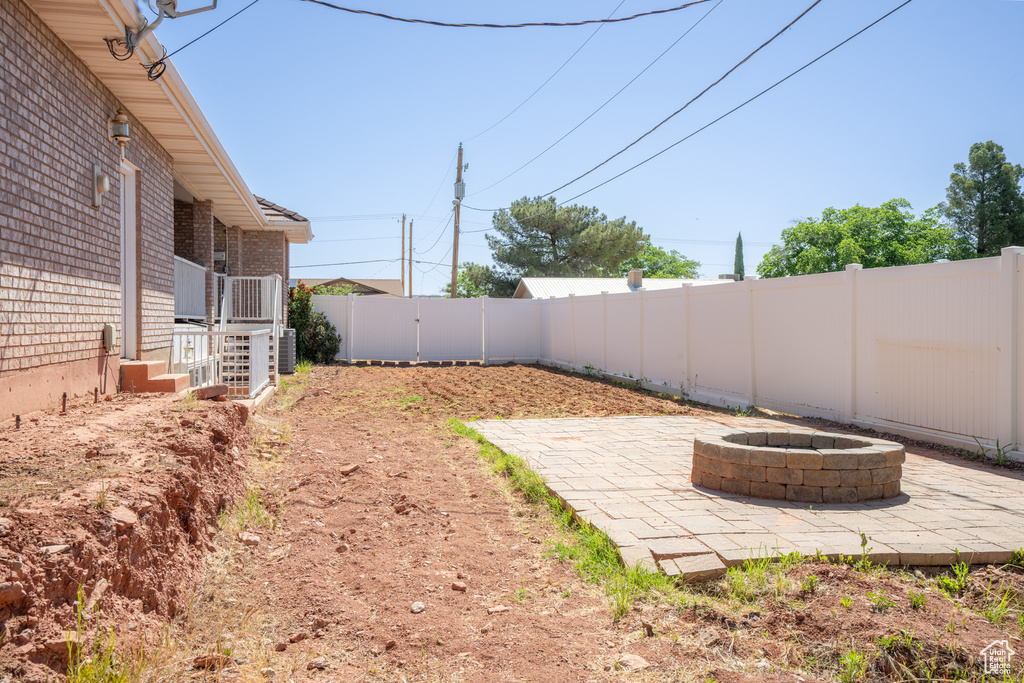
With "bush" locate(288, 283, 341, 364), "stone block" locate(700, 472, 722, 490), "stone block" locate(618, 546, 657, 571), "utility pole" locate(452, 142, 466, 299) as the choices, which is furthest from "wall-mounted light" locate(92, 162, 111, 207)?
"utility pole" locate(452, 142, 466, 299)

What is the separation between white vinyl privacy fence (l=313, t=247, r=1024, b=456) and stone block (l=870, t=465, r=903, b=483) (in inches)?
85.4

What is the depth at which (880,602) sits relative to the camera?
3.11 meters

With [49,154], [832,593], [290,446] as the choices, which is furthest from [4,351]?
[832,593]

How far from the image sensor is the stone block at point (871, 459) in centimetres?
480

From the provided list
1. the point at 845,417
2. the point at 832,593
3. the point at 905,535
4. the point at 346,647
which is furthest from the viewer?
the point at 845,417

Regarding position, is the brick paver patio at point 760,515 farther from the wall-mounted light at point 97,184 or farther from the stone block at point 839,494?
the wall-mounted light at point 97,184

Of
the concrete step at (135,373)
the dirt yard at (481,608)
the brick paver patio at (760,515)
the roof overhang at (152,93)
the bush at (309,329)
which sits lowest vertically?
the dirt yard at (481,608)

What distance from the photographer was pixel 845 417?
26.9 feet

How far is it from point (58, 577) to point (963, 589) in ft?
13.4

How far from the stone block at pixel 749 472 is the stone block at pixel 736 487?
4 cm

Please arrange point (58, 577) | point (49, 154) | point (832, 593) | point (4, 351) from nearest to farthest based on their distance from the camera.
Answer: point (58, 577) < point (832, 593) < point (4, 351) < point (49, 154)

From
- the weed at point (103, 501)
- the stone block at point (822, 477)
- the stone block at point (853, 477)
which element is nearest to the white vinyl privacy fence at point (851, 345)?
the stone block at point (853, 477)

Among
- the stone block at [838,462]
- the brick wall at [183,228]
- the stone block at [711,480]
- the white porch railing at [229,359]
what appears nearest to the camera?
the stone block at [838,462]

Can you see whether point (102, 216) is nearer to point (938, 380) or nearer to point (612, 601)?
point (612, 601)
